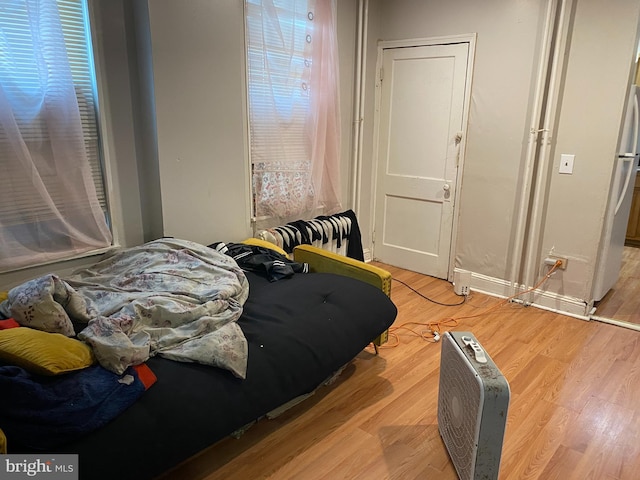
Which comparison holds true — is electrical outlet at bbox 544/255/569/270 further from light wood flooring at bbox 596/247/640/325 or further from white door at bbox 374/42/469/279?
white door at bbox 374/42/469/279

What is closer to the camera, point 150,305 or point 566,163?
point 150,305

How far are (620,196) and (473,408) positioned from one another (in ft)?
7.67

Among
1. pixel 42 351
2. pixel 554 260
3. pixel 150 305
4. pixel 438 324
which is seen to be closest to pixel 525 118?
pixel 554 260

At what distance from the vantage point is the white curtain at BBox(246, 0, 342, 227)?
295 cm

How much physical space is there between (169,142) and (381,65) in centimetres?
217

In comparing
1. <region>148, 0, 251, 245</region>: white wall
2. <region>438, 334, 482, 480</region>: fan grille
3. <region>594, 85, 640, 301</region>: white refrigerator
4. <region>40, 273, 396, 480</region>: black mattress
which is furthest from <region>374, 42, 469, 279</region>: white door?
<region>438, 334, 482, 480</region>: fan grille

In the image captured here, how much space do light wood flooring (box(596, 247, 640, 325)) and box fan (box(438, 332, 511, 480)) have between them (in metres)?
2.06

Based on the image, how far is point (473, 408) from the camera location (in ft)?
5.29

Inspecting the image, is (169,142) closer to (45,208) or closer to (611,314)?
(45,208)

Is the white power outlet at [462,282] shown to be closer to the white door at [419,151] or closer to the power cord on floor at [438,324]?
the power cord on floor at [438,324]

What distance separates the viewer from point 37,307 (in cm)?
160

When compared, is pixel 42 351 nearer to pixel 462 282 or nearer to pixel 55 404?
pixel 55 404

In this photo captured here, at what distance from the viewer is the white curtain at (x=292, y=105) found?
2.95 meters

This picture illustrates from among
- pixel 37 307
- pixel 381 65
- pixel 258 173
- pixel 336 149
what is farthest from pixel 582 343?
pixel 37 307
